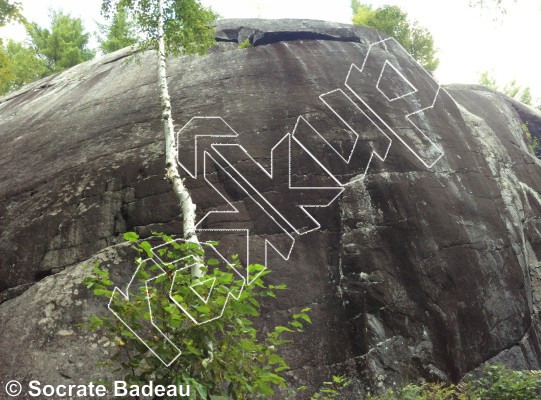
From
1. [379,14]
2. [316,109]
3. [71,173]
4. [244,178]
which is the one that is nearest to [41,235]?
[71,173]

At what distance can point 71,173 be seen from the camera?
8.21 metres

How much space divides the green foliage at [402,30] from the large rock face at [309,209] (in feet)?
22.1

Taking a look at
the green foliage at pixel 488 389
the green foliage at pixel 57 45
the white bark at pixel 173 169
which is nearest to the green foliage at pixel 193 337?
the white bark at pixel 173 169

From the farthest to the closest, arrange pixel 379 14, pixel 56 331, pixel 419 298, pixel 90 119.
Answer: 1. pixel 379 14
2. pixel 90 119
3. pixel 419 298
4. pixel 56 331

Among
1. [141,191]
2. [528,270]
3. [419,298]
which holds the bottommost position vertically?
[528,270]

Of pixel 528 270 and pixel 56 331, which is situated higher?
pixel 56 331

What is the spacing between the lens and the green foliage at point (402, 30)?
671 inches

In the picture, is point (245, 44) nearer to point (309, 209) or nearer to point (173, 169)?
point (309, 209)

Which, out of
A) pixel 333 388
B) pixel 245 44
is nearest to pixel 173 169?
pixel 333 388

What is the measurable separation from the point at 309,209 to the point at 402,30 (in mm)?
12680

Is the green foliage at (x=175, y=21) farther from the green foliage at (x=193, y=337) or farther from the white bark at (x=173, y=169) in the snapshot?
the green foliage at (x=193, y=337)

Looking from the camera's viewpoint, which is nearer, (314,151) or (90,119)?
(314,151)

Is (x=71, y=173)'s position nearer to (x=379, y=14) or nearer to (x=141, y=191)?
(x=141, y=191)

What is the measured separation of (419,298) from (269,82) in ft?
17.4
